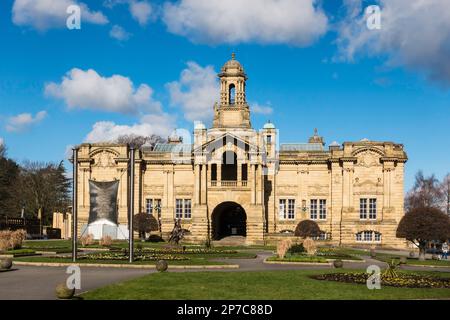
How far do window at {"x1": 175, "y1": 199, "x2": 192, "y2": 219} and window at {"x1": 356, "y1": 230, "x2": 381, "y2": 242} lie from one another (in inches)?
880

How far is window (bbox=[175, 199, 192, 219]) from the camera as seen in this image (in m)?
83.0

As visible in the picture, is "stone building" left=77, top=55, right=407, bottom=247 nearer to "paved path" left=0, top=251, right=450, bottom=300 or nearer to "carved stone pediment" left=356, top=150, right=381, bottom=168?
"carved stone pediment" left=356, top=150, right=381, bottom=168

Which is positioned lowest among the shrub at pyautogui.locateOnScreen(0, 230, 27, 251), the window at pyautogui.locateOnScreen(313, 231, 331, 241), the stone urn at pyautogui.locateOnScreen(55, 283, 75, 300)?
the window at pyautogui.locateOnScreen(313, 231, 331, 241)

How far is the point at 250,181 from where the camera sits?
77688 mm

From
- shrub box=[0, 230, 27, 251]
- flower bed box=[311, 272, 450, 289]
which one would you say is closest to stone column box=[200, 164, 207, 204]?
shrub box=[0, 230, 27, 251]

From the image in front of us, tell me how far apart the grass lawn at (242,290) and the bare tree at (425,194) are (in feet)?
271

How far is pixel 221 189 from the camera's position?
78.3m

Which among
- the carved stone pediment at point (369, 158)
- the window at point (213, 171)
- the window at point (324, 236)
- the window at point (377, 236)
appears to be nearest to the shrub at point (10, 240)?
the window at point (213, 171)

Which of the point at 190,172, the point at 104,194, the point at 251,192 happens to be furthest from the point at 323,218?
the point at 104,194

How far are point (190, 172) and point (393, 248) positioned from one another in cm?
2805

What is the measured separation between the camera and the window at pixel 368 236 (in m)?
77.7

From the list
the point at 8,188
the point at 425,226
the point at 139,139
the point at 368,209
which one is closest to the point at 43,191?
the point at 8,188

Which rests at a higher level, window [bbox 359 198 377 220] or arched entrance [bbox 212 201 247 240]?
window [bbox 359 198 377 220]
